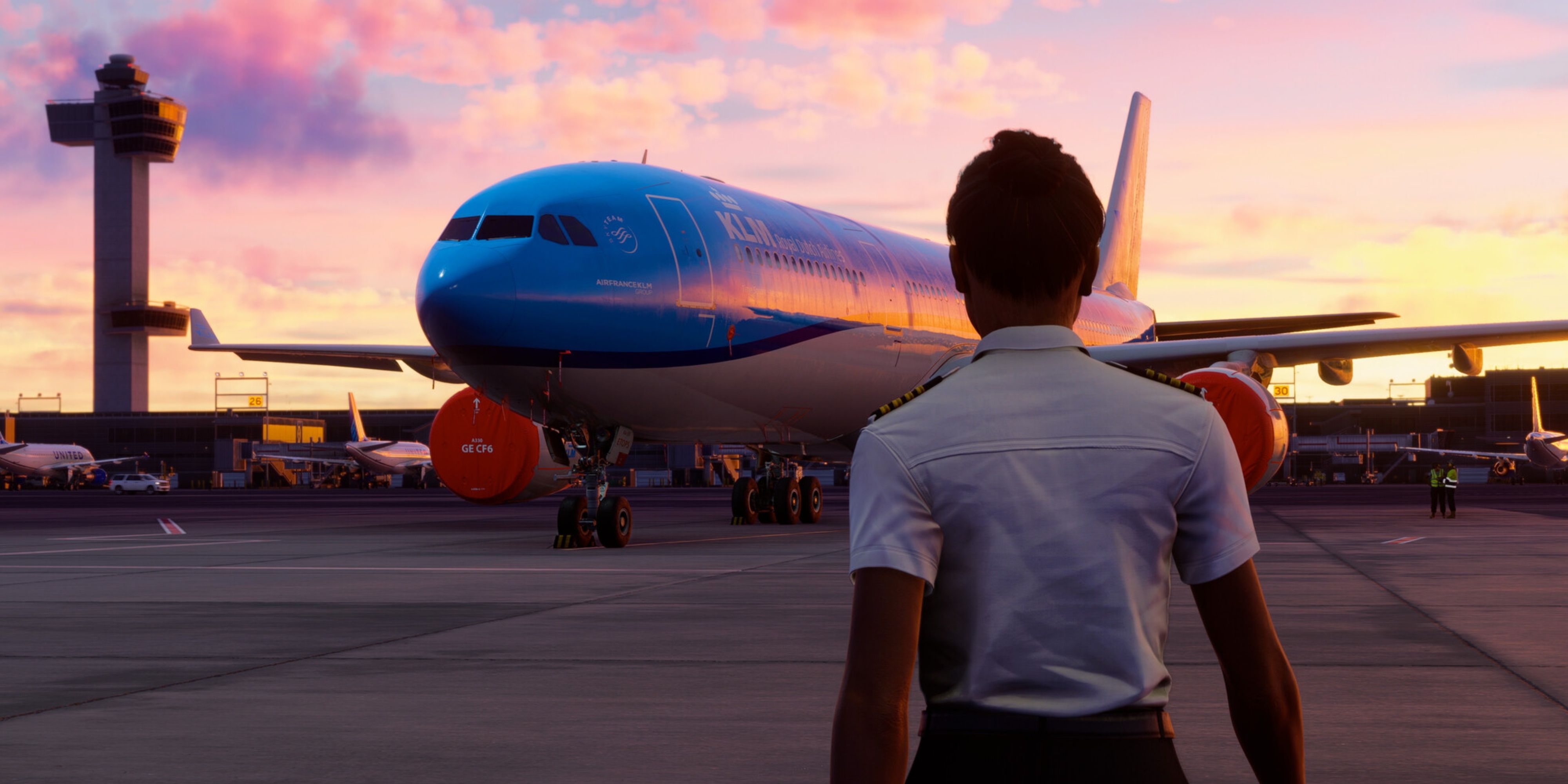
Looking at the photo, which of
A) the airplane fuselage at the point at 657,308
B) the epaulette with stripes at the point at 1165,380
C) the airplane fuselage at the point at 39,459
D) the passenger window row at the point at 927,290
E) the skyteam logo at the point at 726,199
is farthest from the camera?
the airplane fuselage at the point at 39,459

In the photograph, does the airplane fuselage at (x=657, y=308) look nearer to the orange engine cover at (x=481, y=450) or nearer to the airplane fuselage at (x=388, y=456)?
the orange engine cover at (x=481, y=450)

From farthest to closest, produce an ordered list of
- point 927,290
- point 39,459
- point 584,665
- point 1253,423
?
1. point 39,459
2. point 927,290
3. point 1253,423
4. point 584,665

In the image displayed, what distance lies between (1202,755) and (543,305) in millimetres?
11161

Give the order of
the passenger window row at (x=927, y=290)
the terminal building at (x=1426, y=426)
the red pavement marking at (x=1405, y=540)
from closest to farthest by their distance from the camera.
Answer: the red pavement marking at (x=1405, y=540)
the passenger window row at (x=927, y=290)
the terminal building at (x=1426, y=426)

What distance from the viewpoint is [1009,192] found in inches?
92.0

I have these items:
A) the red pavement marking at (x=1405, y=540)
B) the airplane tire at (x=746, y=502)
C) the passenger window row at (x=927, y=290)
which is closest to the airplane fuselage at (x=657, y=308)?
the passenger window row at (x=927, y=290)

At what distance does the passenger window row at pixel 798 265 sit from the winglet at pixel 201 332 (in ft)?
39.3

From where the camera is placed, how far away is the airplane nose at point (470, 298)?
1570 cm

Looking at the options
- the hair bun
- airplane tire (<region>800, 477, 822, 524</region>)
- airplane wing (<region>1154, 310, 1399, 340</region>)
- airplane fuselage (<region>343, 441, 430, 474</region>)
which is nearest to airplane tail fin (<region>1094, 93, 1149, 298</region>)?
airplane wing (<region>1154, 310, 1399, 340</region>)

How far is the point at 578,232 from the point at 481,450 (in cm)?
744

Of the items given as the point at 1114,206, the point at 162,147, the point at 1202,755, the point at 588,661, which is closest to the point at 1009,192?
the point at 1202,755

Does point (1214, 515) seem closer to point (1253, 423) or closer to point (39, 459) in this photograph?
point (1253, 423)

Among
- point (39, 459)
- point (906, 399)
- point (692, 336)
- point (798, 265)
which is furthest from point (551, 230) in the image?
point (39, 459)

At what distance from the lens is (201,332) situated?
26.5 m
